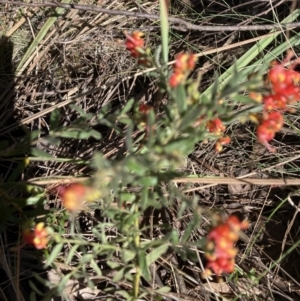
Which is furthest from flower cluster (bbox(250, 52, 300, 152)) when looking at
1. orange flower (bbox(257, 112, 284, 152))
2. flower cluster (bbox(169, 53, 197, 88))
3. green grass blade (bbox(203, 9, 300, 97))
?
green grass blade (bbox(203, 9, 300, 97))

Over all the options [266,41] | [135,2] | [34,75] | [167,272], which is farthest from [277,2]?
[167,272]

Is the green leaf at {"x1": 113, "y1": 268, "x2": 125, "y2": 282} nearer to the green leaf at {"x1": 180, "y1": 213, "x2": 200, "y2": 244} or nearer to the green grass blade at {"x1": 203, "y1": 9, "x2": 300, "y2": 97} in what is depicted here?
the green leaf at {"x1": 180, "y1": 213, "x2": 200, "y2": 244}

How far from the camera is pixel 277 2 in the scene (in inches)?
79.5

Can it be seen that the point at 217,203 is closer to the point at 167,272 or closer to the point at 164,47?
the point at 167,272

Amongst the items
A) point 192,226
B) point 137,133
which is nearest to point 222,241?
point 192,226

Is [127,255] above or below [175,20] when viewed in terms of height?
below

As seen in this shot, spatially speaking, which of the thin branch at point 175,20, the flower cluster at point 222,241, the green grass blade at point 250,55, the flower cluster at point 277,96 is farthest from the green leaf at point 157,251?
the thin branch at point 175,20

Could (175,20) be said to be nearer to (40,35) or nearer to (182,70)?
(40,35)

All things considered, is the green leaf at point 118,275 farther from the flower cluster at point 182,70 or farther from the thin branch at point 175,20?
the thin branch at point 175,20

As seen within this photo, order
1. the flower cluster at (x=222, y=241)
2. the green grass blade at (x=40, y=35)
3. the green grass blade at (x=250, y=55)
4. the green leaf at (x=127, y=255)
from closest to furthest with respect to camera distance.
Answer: the flower cluster at (x=222, y=241), the green leaf at (x=127, y=255), the green grass blade at (x=250, y=55), the green grass blade at (x=40, y=35)

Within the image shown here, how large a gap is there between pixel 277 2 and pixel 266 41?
0.81ft

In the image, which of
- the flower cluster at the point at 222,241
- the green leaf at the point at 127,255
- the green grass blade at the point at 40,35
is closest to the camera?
the flower cluster at the point at 222,241

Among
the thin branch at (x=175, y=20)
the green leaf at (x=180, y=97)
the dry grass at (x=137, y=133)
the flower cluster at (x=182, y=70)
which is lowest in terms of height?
the dry grass at (x=137, y=133)

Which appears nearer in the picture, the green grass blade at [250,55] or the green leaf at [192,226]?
the green leaf at [192,226]
